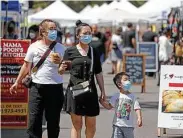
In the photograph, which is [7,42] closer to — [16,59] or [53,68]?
[16,59]

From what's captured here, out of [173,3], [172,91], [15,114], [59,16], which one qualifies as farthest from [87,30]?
[59,16]

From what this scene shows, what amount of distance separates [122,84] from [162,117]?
2.29 metres

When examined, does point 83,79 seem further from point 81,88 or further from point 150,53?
point 150,53

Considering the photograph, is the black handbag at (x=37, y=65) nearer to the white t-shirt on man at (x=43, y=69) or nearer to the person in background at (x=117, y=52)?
the white t-shirt on man at (x=43, y=69)

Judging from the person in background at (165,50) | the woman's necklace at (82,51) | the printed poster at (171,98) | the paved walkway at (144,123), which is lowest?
the paved walkway at (144,123)

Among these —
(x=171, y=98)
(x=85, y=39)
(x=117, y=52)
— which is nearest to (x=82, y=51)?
(x=85, y=39)

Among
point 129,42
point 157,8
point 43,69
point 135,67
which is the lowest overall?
point 135,67

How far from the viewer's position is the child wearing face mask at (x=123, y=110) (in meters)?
8.87

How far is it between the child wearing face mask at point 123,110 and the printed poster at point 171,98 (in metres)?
2.12

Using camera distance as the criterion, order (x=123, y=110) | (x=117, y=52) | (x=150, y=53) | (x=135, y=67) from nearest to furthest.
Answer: (x=123, y=110), (x=135, y=67), (x=150, y=53), (x=117, y=52)

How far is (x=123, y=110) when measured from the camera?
8922 millimetres

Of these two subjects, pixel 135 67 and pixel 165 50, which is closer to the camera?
pixel 135 67

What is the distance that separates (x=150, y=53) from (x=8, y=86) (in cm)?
1282

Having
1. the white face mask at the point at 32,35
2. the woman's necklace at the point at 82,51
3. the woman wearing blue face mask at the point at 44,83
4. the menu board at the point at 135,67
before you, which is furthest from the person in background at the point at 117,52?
the woman's necklace at the point at 82,51
